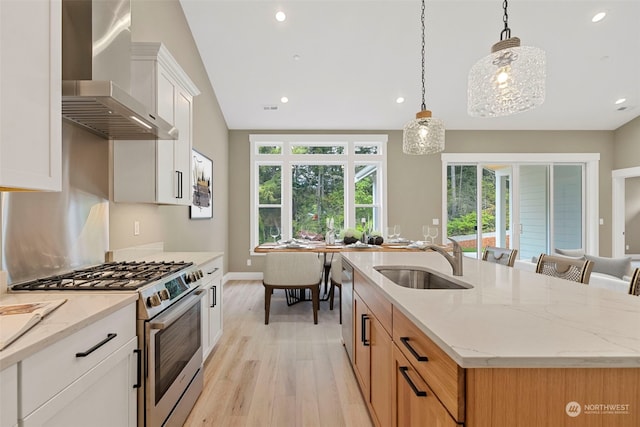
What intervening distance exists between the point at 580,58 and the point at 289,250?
4.96 metres

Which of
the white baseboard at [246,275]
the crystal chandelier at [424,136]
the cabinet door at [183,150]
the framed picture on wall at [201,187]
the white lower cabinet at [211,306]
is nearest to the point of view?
the white lower cabinet at [211,306]

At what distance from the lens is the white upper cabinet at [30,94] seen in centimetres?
99

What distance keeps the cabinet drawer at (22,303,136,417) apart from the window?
459 centimetres

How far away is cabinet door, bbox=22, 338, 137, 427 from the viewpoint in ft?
2.93

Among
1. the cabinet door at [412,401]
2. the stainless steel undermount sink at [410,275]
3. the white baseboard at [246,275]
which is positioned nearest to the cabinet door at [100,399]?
the cabinet door at [412,401]

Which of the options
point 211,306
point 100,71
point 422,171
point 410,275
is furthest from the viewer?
point 422,171

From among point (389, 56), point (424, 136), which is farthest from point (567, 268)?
point (389, 56)

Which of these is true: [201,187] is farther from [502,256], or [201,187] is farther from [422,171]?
[422,171]

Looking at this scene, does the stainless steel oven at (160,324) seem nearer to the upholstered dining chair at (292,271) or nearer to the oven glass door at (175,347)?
the oven glass door at (175,347)

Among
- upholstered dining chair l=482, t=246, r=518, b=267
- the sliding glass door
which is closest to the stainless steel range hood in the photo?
upholstered dining chair l=482, t=246, r=518, b=267

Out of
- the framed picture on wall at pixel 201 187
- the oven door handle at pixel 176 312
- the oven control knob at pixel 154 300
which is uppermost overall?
the framed picture on wall at pixel 201 187

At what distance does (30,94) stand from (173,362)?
140 centimetres

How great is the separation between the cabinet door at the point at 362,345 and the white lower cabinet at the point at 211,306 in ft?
3.83

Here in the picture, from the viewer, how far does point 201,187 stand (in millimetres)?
4160
